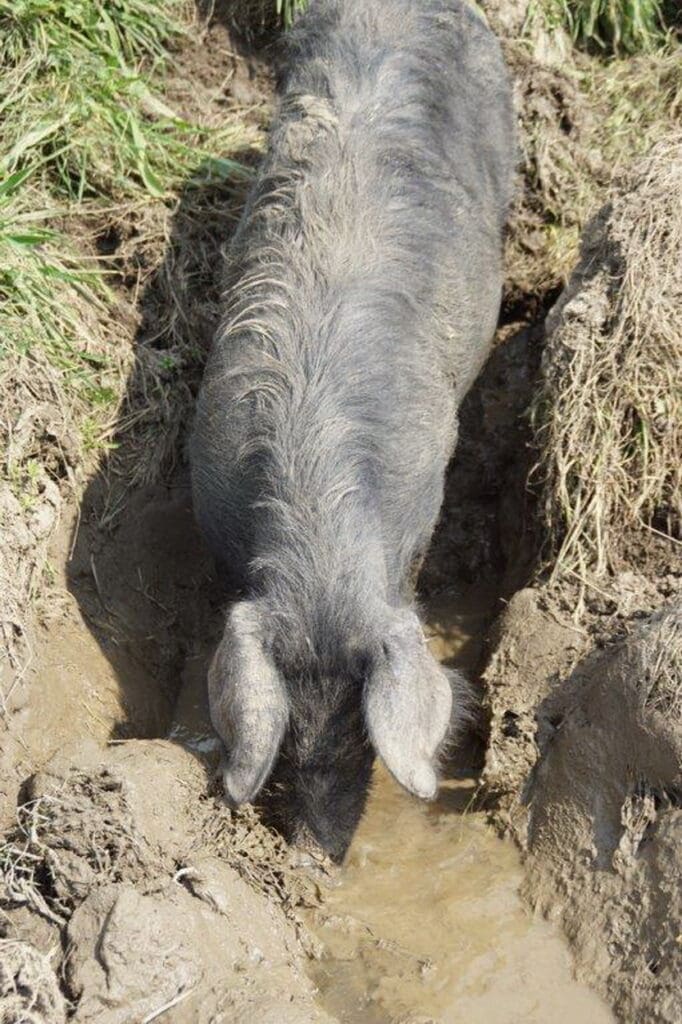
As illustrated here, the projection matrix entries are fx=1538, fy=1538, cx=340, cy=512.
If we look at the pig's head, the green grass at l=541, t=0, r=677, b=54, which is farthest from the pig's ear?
the green grass at l=541, t=0, r=677, b=54

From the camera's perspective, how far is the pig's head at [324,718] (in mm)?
4625

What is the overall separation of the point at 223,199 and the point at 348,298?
1750mm

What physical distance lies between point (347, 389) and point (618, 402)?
1.05 meters

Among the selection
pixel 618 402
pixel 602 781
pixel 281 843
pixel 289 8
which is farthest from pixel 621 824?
pixel 289 8

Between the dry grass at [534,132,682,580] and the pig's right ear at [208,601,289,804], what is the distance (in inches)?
49.8

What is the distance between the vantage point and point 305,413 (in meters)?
5.10

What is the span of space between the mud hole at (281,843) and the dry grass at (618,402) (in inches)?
10.1

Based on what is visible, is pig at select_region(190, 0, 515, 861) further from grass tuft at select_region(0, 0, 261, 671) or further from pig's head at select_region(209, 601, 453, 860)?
grass tuft at select_region(0, 0, 261, 671)

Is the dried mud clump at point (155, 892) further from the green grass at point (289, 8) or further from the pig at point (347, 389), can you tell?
the green grass at point (289, 8)

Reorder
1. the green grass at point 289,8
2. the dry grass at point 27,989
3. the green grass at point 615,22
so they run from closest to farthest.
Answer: the dry grass at point 27,989, the green grass at point 289,8, the green grass at point 615,22

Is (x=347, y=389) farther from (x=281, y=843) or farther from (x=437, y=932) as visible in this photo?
(x=437, y=932)

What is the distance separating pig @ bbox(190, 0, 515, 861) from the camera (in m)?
4.80

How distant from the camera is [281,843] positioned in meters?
5.00

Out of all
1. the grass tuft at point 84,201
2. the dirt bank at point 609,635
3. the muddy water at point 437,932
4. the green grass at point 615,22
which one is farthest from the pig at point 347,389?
the green grass at point 615,22
